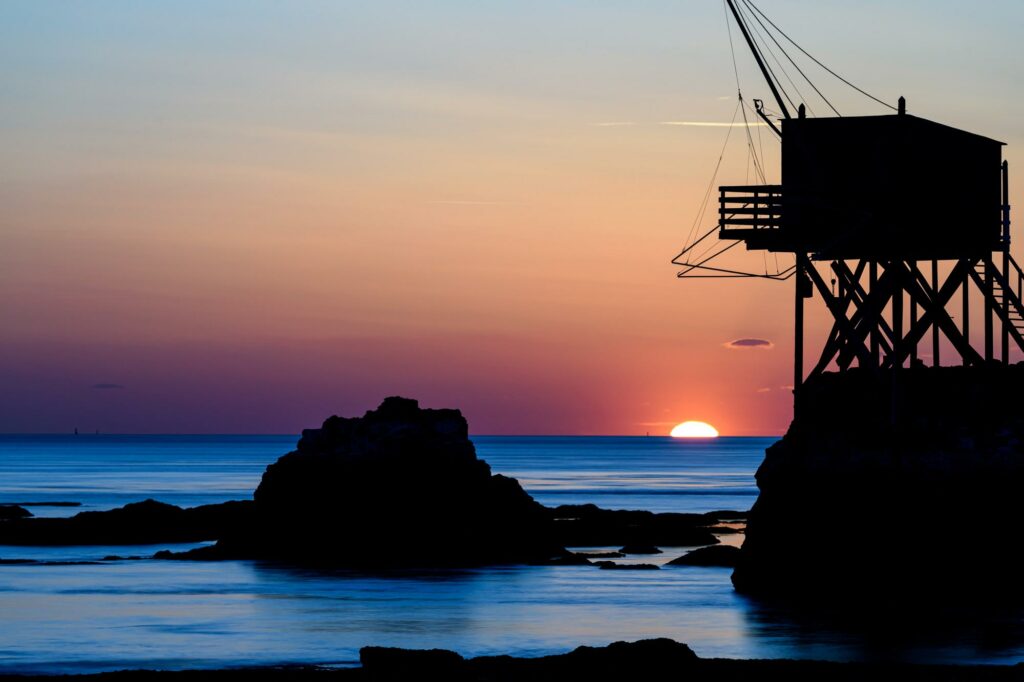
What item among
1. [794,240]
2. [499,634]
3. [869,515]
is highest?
[794,240]

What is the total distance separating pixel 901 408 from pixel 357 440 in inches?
1114

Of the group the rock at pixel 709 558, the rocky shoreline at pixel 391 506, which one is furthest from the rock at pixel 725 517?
the rock at pixel 709 558

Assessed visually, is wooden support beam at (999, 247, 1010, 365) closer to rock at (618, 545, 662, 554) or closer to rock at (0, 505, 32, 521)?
rock at (618, 545, 662, 554)

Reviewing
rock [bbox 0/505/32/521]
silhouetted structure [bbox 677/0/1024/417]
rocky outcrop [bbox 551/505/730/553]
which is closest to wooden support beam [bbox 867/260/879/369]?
silhouetted structure [bbox 677/0/1024/417]

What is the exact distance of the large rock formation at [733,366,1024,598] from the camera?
4622 centimetres

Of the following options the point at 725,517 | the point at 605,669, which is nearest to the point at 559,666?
the point at 605,669

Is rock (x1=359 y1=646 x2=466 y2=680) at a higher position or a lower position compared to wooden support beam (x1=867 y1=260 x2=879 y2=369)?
lower

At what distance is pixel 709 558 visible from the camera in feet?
217

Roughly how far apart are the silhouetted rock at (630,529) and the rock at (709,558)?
895cm

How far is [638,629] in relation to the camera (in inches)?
1902

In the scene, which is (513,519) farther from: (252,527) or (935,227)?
(935,227)

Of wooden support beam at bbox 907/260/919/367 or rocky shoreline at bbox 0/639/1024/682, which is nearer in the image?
rocky shoreline at bbox 0/639/1024/682

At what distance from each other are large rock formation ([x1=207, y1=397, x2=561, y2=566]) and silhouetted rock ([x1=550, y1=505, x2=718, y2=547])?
546 centimetres

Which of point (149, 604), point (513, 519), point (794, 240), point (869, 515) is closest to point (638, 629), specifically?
point (869, 515)
